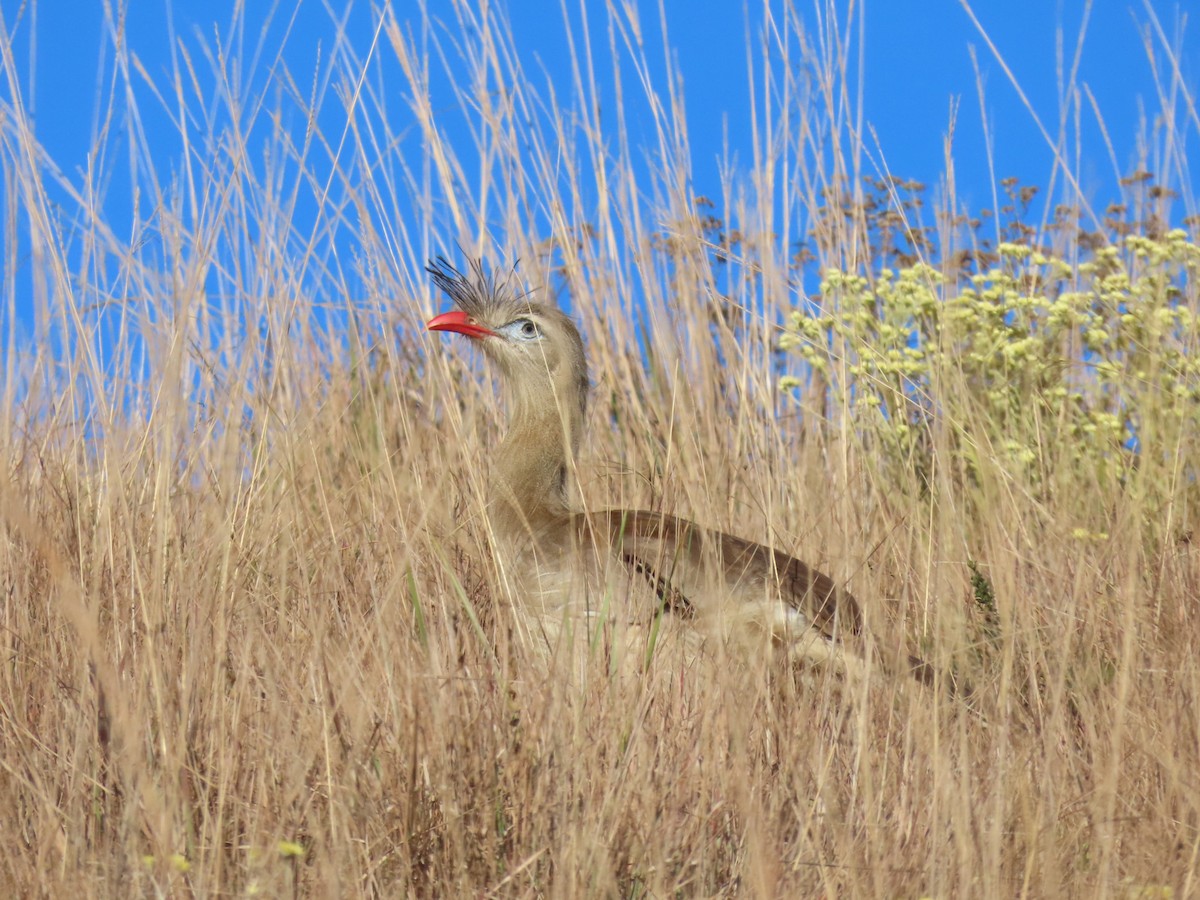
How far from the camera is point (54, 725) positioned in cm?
277

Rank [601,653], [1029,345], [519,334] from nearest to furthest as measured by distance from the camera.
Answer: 1. [601,653]
2. [519,334]
3. [1029,345]

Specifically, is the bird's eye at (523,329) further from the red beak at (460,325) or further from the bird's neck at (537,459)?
the bird's neck at (537,459)

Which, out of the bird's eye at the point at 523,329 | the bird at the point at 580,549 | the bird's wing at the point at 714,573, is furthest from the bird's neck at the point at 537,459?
the bird's wing at the point at 714,573

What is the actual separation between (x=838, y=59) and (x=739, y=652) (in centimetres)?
212

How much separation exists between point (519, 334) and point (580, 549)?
1013 mm

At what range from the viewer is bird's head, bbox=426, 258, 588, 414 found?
4.19m

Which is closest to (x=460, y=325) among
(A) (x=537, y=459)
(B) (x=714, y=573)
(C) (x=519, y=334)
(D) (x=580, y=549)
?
(C) (x=519, y=334)

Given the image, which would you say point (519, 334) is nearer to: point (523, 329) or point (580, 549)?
point (523, 329)

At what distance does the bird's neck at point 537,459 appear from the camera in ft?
13.1

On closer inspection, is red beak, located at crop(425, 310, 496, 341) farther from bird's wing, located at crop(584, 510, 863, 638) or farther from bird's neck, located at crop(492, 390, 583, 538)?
bird's wing, located at crop(584, 510, 863, 638)

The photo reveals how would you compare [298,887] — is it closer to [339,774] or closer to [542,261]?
[339,774]

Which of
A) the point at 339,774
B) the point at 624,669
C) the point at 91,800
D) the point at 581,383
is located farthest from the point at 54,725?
the point at 581,383

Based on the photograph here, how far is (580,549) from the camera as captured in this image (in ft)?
11.4

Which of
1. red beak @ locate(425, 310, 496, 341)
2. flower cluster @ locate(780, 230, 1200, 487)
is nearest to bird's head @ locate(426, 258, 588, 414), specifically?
red beak @ locate(425, 310, 496, 341)
